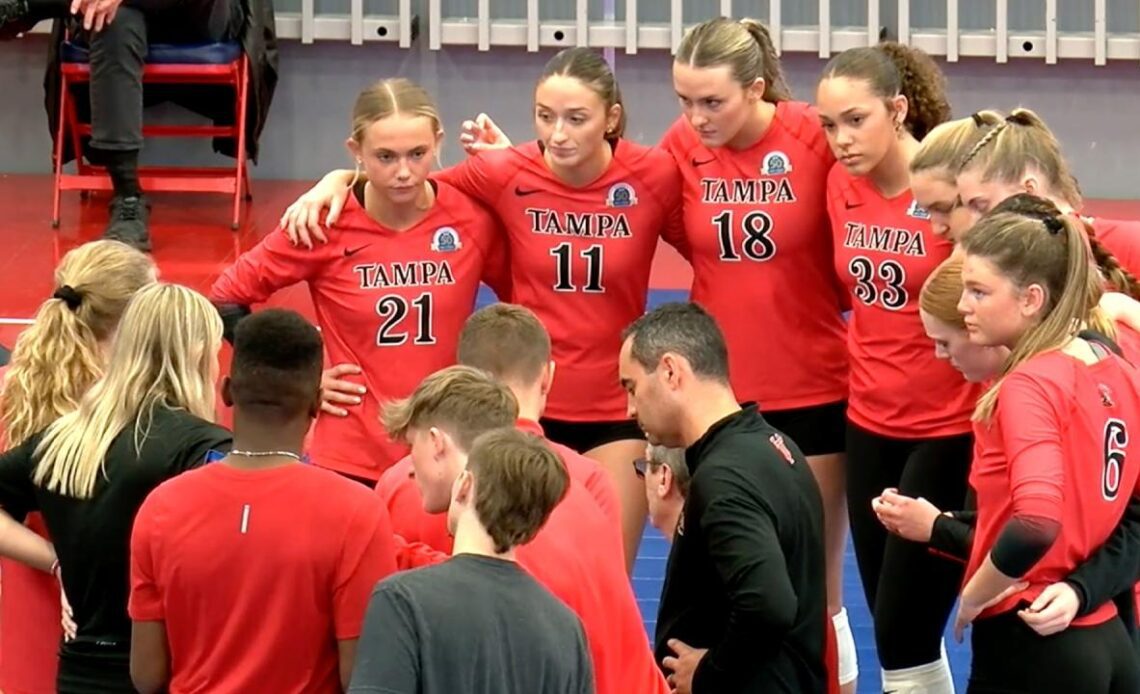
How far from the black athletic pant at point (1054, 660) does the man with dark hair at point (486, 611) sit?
1.08m

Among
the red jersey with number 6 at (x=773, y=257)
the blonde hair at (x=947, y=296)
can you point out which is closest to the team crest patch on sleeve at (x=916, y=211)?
the red jersey with number 6 at (x=773, y=257)

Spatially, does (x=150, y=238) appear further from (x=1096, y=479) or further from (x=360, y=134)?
(x=1096, y=479)

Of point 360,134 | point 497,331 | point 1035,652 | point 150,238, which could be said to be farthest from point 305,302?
point 1035,652

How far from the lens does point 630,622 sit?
325cm

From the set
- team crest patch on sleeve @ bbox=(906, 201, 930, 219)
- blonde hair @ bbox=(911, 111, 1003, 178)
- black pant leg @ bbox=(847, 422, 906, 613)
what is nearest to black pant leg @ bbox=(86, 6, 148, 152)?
black pant leg @ bbox=(847, 422, 906, 613)

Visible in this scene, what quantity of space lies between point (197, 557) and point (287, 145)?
7804 millimetres

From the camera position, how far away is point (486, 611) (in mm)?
2838

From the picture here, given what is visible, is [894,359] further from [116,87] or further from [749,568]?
[116,87]

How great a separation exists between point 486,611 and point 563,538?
383 millimetres

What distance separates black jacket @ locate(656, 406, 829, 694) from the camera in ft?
A: 11.3

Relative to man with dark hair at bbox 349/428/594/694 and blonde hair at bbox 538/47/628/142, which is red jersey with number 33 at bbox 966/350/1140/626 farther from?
blonde hair at bbox 538/47/628/142

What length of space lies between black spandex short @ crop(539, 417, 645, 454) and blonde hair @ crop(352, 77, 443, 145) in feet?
2.74

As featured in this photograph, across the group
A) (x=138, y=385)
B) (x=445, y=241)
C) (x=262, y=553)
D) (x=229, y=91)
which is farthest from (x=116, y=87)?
(x=262, y=553)

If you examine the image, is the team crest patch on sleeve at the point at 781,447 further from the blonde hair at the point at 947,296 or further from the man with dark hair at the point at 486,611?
the man with dark hair at the point at 486,611
